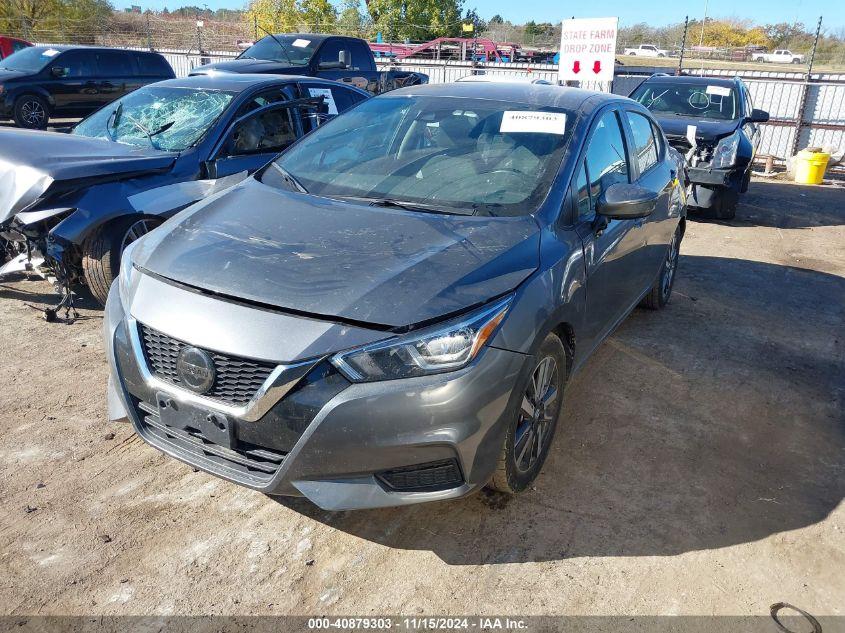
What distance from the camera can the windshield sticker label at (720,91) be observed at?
9.79m

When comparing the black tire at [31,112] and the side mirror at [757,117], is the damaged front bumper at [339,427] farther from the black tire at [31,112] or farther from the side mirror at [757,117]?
the black tire at [31,112]

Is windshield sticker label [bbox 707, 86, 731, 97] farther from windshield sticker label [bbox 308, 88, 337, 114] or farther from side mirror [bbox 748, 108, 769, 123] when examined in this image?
windshield sticker label [bbox 308, 88, 337, 114]

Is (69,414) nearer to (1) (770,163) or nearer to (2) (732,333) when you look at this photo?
(2) (732,333)

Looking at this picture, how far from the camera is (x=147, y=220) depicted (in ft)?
16.4

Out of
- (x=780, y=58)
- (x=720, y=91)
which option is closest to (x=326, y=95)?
(x=720, y=91)

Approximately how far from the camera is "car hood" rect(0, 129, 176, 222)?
4.54 metres

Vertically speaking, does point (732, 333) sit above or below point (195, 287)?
below

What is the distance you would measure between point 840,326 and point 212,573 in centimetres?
518

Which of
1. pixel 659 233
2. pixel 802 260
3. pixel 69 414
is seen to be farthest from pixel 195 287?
pixel 802 260

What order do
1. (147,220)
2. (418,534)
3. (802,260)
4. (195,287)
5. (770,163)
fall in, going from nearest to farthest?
(195,287), (418,534), (147,220), (802,260), (770,163)

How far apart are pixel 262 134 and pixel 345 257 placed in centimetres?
354

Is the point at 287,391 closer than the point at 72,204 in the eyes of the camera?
Yes

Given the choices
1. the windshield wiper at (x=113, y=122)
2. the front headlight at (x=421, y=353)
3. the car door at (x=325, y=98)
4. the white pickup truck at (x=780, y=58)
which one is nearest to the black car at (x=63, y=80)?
the windshield wiper at (x=113, y=122)

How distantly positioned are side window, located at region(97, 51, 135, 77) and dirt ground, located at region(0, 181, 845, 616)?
11131 mm
